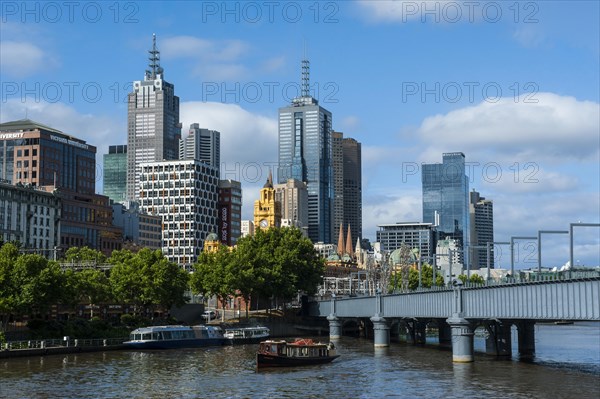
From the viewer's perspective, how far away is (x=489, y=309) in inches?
4528

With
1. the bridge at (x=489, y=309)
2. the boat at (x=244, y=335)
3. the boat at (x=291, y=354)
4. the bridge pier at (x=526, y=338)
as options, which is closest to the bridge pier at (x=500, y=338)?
the bridge at (x=489, y=309)

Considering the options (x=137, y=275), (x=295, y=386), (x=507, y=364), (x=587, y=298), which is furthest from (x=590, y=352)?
(x=137, y=275)

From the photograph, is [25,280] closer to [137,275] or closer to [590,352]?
[137,275]

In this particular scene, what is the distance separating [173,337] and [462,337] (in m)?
51.9

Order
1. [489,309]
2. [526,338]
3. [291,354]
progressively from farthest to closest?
[526,338] < [291,354] < [489,309]

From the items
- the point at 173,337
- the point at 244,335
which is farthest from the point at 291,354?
the point at 244,335

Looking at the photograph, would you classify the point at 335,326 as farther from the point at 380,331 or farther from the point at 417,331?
the point at 380,331

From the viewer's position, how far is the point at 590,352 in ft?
481

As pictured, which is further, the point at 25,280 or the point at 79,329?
the point at 79,329

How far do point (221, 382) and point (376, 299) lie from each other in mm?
70392

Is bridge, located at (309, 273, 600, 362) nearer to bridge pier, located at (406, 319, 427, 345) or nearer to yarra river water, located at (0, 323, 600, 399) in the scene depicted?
bridge pier, located at (406, 319, 427, 345)

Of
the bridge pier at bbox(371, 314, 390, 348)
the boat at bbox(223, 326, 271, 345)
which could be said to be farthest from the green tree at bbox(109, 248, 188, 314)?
the bridge pier at bbox(371, 314, 390, 348)

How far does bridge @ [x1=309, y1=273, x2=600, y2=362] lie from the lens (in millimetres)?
94375

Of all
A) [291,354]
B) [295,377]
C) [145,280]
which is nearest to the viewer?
[295,377]
